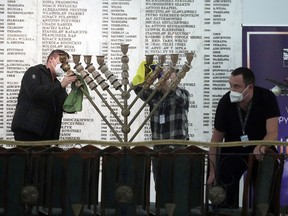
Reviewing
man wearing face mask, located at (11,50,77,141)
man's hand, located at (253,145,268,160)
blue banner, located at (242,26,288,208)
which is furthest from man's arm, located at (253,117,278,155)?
man wearing face mask, located at (11,50,77,141)

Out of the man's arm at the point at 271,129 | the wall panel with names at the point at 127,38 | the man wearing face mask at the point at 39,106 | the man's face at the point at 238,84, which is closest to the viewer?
the man's arm at the point at 271,129

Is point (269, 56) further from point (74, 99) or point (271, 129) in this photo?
point (74, 99)

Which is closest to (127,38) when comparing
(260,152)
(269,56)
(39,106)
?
(39,106)

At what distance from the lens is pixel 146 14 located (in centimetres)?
514

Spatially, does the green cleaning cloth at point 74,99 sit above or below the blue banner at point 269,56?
below

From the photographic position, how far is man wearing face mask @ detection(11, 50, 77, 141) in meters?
4.42

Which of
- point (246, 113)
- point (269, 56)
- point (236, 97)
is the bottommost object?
point (246, 113)

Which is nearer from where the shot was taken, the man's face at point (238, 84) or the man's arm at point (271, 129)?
the man's arm at point (271, 129)

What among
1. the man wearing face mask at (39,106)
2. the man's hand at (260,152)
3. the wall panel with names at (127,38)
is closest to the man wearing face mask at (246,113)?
the man's hand at (260,152)

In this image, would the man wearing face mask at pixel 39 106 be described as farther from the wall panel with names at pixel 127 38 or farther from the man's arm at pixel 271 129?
the man's arm at pixel 271 129

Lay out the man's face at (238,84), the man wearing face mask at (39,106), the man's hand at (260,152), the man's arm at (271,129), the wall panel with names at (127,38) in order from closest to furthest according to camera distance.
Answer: the man's hand at (260,152) < the man's arm at (271,129) < the man's face at (238,84) < the man wearing face mask at (39,106) < the wall panel with names at (127,38)

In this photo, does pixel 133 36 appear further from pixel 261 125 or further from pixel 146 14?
pixel 261 125

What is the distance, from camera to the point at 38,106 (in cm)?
449

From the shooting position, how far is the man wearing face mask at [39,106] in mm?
4422
